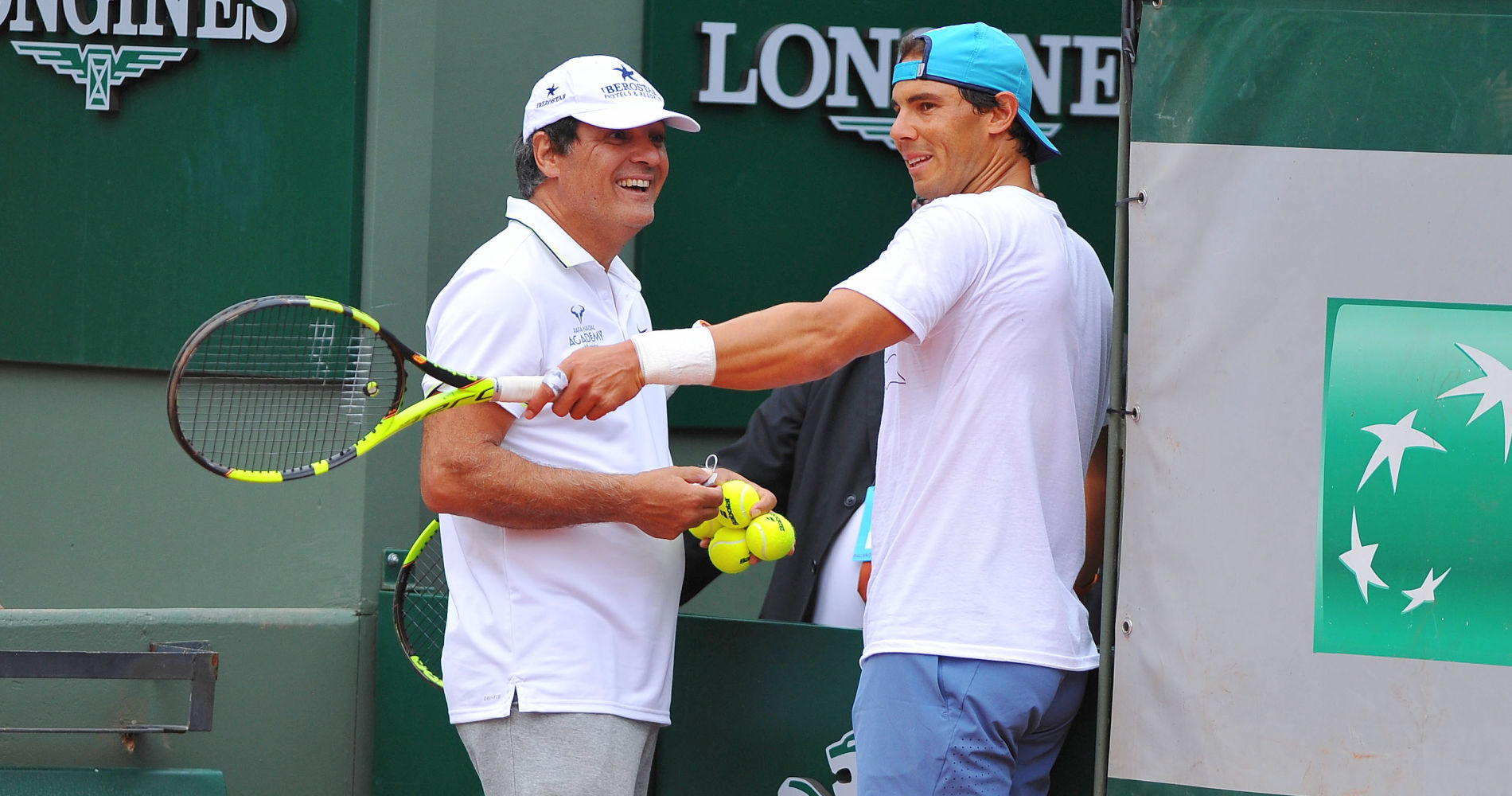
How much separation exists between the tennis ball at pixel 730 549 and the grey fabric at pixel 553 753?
35 cm

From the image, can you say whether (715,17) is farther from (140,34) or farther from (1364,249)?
(1364,249)

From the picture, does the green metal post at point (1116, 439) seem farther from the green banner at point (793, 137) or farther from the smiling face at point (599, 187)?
the green banner at point (793, 137)

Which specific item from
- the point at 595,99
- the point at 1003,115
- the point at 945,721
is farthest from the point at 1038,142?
the point at 945,721

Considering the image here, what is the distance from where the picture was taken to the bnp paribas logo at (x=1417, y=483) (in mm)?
2480

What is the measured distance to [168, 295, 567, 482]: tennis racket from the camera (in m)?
2.45

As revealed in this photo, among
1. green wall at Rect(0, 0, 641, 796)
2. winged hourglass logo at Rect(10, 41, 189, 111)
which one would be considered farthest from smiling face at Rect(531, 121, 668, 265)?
winged hourglass logo at Rect(10, 41, 189, 111)

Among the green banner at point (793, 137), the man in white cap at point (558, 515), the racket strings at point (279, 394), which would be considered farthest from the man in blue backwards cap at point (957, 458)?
the green banner at point (793, 137)

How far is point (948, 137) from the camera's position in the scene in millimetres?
2713

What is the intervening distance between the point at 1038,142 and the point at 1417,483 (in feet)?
2.86

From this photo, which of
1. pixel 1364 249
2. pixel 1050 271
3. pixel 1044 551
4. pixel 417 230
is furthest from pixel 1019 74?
pixel 417 230

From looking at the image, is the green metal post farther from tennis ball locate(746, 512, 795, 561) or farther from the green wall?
the green wall

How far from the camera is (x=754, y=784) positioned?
130 inches

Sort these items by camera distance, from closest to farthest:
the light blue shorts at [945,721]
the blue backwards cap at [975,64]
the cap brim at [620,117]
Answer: the light blue shorts at [945,721]
the blue backwards cap at [975,64]
the cap brim at [620,117]

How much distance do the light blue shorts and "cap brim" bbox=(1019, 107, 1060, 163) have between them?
94cm
